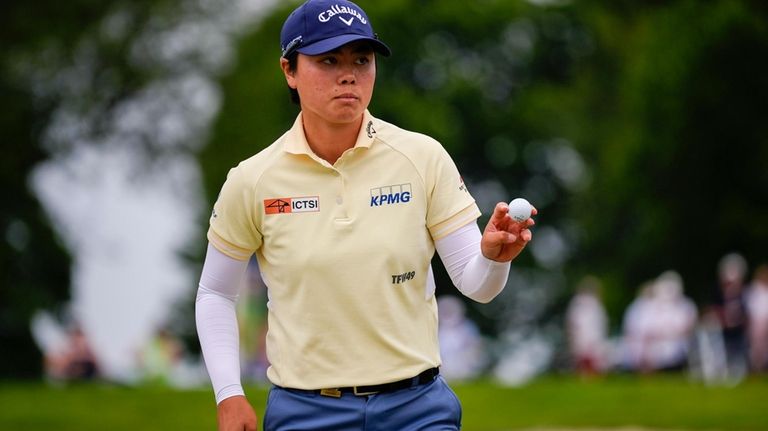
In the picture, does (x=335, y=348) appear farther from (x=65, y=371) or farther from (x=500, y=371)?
(x=500, y=371)

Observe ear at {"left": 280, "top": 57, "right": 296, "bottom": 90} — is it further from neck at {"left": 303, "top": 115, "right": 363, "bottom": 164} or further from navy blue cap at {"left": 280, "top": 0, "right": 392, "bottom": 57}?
neck at {"left": 303, "top": 115, "right": 363, "bottom": 164}

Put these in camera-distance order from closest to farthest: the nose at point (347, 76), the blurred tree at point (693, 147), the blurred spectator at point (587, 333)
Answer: the nose at point (347, 76)
the blurred spectator at point (587, 333)
the blurred tree at point (693, 147)

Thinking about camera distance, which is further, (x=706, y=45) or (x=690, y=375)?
(x=706, y=45)

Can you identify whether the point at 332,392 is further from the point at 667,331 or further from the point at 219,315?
the point at 667,331

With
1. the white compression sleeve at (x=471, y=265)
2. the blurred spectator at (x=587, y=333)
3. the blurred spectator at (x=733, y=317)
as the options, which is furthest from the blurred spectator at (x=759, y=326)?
the white compression sleeve at (x=471, y=265)

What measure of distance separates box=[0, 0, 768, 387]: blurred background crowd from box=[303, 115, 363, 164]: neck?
20.7m

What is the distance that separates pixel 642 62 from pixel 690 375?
50.9 ft

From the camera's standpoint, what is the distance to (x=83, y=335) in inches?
1120

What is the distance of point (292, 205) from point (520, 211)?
0.90 metres

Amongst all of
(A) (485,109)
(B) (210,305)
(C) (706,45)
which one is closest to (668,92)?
(C) (706,45)

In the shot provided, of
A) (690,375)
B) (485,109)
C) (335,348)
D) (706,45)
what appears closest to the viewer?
(335,348)

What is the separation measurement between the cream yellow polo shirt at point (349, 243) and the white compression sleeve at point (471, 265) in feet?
0.16

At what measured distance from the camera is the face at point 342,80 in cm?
555

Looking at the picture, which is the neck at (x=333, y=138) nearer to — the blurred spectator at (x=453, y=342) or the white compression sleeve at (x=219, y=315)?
the white compression sleeve at (x=219, y=315)
